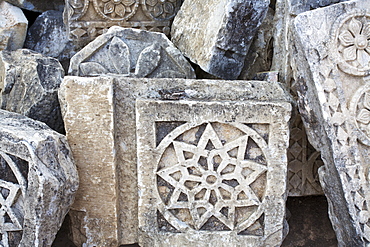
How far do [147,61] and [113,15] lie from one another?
0.64 m

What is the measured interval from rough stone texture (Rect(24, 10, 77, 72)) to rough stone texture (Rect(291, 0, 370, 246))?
1768 millimetres

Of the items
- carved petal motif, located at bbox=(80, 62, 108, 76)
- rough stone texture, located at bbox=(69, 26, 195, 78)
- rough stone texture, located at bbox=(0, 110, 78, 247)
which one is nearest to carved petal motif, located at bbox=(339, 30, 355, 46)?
rough stone texture, located at bbox=(69, 26, 195, 78)

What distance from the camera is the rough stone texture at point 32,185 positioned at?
159cm

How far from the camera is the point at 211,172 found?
1.84 metres

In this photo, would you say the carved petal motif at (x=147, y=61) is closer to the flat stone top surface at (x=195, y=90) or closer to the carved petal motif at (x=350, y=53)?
the flat stone top surface at (x=195, y=90)

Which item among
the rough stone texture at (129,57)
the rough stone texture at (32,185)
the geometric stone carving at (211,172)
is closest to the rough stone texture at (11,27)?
the rough stone texture at (129,57)

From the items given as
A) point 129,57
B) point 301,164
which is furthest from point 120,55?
point 301,164

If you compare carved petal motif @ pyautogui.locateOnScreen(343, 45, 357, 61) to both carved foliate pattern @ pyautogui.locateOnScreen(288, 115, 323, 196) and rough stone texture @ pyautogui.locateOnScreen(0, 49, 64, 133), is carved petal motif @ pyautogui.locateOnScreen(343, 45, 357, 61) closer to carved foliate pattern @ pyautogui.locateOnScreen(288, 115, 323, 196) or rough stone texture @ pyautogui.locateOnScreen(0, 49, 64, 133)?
carved foliate pattern @ pyautogui.locateOnScreen(288, 115, 323, 196)

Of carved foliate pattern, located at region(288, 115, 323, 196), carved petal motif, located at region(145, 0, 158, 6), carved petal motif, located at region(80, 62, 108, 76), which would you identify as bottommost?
carved foliate pattern, located at region(288, 115, 323, 196)

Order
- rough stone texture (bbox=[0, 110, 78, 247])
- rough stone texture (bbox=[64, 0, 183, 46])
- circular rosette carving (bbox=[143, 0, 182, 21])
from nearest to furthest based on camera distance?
rough stone texture (bbox=[0, 110, 78, 247]) → rough stone texture (bbox=[64, 0, 183, 46]) → circular rosette carving (bbox=[143, 0, 182, 21])

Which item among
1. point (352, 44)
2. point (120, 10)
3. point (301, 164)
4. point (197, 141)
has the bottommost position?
point (301, 164)

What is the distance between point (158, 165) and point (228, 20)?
0.85 meters

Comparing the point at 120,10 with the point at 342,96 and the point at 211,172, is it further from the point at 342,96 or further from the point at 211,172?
the point at 342,96

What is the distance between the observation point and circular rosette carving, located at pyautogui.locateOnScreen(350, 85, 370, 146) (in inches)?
67.4
